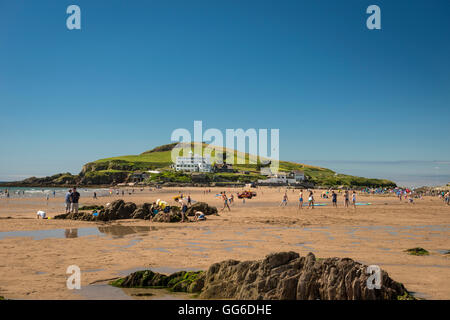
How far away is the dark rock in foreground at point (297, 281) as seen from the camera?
637 centimetres

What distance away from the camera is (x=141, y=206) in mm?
24656

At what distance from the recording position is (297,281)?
671cm

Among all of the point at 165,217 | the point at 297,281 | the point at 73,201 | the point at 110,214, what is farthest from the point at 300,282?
the point at 73,201

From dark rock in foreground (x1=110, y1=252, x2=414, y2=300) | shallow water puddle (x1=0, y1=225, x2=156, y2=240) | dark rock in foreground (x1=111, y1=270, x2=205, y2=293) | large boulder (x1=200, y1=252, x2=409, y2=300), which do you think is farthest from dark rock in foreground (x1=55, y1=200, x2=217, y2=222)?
large boulder (x1=200, y1=252, x2=409, y2=300)

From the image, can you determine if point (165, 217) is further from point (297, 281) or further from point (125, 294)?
point (297, 281)

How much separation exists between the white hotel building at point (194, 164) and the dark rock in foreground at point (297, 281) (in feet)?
531

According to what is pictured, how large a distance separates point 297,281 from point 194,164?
555 ft

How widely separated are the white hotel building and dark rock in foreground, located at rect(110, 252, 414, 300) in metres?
162

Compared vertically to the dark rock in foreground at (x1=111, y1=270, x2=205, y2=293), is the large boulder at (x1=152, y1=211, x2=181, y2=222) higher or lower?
lower

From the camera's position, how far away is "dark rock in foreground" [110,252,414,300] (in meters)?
6.37

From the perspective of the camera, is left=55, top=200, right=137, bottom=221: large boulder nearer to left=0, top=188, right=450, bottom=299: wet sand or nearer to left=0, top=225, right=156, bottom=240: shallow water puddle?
left=0, top=188, right=450, bottom=299: wet sand
